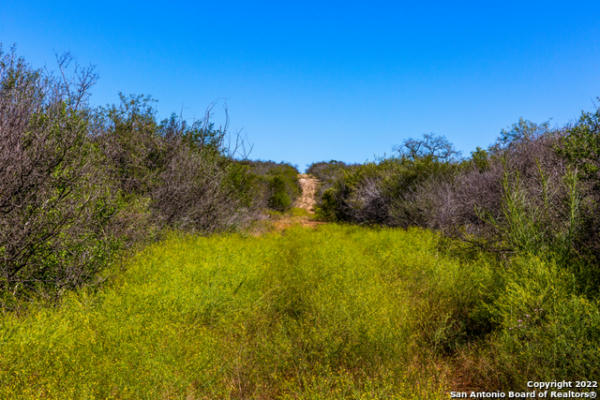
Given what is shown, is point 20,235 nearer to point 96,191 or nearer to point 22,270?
point 22,270

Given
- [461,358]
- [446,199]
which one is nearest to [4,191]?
[461,358]

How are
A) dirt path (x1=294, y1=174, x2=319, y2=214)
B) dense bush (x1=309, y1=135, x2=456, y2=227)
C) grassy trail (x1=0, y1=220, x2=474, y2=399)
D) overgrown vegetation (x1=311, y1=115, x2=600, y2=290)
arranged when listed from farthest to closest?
dirt path (x1=294, y1=174, x2=319, y2=214)
dense bush (x1=309, y1=135, x2=456, y2=227)
overgrown vegetation (x1=311, y1=115, x2=600, y2=290)
grassy trail (x1=0, y1=220, x2=474, y2=399)

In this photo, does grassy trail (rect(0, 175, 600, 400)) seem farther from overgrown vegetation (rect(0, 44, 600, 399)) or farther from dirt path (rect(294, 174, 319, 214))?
dirt path (rect(294, 174, 319, 214))

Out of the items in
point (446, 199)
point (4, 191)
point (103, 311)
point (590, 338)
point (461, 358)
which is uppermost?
point (446, 199)

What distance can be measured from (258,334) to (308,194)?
3683 centimetres

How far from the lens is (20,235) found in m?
4.68

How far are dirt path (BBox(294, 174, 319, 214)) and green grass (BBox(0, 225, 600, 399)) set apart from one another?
1019 inches

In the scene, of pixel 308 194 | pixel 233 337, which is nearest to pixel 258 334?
pixel 233 337

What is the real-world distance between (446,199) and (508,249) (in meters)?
5.11

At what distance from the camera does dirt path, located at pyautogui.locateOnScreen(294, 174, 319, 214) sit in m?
35.0

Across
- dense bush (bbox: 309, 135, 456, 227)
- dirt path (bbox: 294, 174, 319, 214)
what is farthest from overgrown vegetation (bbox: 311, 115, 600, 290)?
dirt path (bbox: 294, 174, 319, 214)

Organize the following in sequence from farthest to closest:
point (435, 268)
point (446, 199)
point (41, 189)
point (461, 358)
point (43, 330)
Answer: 1. point (446, 199)
2. point (435, 268)
3. point (41, 189)
4. point (461, 358)
5. point (43, 330)

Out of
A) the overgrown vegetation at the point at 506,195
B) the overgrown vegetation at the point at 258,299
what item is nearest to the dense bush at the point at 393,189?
the overgrown vegetation at the point at 506,195

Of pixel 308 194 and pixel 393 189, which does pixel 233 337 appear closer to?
pixel 393 189
